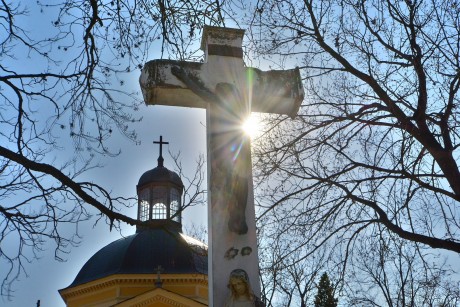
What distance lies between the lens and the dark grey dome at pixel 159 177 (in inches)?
1061

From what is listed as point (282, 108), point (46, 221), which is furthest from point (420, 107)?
point (46, 221)

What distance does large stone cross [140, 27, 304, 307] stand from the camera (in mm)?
4387

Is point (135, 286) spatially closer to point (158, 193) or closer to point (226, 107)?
point (158, 193)

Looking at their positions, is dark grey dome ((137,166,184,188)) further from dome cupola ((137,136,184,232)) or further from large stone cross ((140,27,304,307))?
large stone cross ((140,27,304,307))

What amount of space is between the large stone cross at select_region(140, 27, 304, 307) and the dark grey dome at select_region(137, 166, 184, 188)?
21.7 metres

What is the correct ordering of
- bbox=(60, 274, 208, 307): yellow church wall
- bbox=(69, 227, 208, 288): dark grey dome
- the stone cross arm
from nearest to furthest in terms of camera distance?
the stone cross arm, bbox=(60, 274, 208, 307): yellow church wall, bbox=(69, 227, 208, 288): dark grey dome

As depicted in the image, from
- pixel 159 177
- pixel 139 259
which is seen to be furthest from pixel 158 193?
pixel 139 259

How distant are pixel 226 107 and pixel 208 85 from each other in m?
0.27

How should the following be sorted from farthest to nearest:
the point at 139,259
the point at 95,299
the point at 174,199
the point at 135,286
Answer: the point at 174,199 < the point at 139,259 < the point at 95,299 < the point at 135,286

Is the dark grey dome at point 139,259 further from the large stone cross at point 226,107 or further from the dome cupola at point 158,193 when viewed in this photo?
the large stone cross at point 226,107

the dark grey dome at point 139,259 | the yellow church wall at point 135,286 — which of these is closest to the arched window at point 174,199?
the dark grey dome at point 139,259

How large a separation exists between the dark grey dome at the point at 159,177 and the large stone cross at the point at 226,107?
21.7 m

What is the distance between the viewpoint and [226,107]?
16.5ft

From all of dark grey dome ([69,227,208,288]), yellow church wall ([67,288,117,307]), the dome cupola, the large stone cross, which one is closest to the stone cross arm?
the large stone cross
